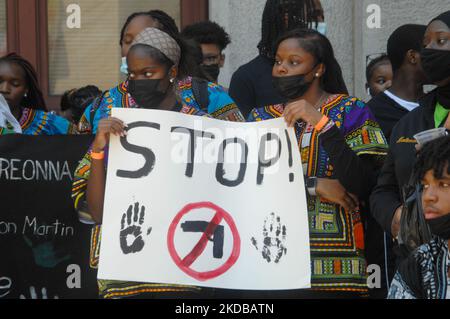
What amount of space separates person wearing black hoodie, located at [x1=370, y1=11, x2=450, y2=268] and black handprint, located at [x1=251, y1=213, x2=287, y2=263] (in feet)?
1.35

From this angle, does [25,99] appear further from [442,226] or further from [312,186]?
[442,226]

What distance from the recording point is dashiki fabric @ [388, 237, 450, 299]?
4.10m

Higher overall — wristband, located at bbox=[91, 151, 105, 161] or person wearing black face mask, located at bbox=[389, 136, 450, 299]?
wristband, located at bbox=[91, 151, 105, 161]

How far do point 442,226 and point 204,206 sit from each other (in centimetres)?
Answer: 112

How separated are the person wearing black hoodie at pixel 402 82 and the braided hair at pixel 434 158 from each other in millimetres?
1626

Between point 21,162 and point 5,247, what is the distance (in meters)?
0.45

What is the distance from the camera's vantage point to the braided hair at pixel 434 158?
4.25m

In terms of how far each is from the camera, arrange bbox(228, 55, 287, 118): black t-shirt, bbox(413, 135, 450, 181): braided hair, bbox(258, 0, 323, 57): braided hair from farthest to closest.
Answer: bbox(258, 0, 323, 57): braided hair
bbox(228, 55, 287, 118): black t-shirt
bbox(413, 135, 450, 181): braided hair

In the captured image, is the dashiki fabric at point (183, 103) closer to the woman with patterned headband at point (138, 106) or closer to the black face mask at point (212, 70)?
the woman with patterned headband at point (138, 106)

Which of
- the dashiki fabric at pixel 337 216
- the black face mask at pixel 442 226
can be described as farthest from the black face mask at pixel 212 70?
the black face mask at pixel 442 226

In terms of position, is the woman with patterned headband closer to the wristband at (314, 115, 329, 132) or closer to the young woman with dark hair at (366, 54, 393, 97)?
the wristband at (314, 115, 329, 132)

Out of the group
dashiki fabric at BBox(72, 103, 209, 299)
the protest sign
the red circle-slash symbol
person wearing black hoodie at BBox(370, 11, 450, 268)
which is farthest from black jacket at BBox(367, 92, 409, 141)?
the protest sign

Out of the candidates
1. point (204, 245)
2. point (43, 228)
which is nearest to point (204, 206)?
point (204, 245)
